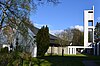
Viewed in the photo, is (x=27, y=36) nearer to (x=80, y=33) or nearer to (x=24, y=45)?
(x=24, y=45)

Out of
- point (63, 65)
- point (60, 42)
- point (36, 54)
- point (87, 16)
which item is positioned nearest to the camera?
point (63, 65)

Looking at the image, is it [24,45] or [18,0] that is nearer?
[18,0]

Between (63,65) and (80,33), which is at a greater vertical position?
(80,33)

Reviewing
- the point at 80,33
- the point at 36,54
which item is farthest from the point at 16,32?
the point at 80,33

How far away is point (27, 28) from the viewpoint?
11953 mm

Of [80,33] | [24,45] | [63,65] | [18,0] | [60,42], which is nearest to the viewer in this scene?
[18,0]

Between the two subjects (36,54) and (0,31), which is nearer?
(0,31)

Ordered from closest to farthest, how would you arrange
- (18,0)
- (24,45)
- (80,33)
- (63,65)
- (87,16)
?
(18,0)
(24,45)
(63,65)
(87,16)
(80,33)

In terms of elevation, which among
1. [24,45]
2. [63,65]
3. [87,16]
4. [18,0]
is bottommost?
[63,65]

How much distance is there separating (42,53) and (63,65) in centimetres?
1516

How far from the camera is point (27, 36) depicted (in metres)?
12.0

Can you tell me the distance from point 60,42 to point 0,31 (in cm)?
4068

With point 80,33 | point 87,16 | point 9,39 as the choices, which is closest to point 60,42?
point 87,16

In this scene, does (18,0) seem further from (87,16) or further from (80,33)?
(80,33)
